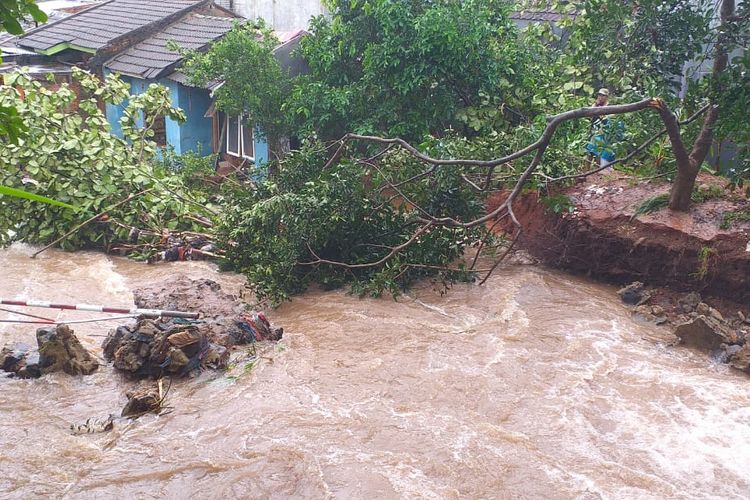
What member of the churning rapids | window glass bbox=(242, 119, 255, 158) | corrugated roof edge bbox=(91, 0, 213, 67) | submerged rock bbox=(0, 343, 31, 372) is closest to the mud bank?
the churning rapids

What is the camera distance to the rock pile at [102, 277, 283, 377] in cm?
623

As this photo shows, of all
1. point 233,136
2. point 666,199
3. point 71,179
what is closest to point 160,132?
point 233,136

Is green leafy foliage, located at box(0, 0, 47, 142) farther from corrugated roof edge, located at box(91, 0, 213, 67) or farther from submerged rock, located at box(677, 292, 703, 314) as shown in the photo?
corrugated roof edge, located at box(91, 0, 213, 67)

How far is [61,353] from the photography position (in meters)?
6.31

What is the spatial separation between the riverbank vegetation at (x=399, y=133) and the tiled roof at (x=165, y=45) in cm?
155

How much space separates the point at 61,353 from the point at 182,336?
3.62ft

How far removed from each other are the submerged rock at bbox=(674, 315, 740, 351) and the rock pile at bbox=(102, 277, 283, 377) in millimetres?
4064

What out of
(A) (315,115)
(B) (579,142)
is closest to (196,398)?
(B) (579,142)

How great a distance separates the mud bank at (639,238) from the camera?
25.0 feet

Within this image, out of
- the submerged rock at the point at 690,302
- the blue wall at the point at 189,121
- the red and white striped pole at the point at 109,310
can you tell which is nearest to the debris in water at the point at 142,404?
the red and white striped pole at the point at 109,310

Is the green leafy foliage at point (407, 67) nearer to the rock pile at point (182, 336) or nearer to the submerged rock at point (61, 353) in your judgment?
the rock pile at point (182, 336)

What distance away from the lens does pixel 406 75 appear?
34.8 feet

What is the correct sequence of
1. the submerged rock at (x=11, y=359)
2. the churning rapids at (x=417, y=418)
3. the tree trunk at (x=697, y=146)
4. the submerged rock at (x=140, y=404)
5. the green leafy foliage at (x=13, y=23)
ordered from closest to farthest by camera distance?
the green leafy foliage at (x=13, y=23)
the churning rapids at (x=417, y=418)
the submerged rock at (x=140, y=404)
the submerged rock at (x=11, y=359)
the tree trunk at (x=697, y=146)

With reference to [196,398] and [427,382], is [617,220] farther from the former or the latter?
[196,398]
